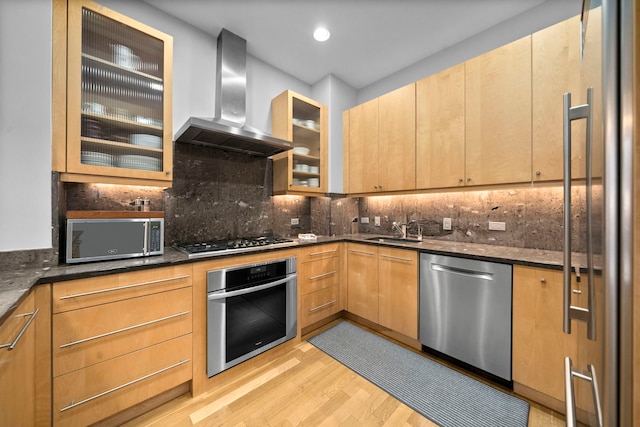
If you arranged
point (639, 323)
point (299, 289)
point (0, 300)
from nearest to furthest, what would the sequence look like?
point (639, 323)
point (0, 300)
point (299, 289)

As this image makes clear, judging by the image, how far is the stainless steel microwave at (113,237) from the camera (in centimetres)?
137

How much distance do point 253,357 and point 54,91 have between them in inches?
83.4

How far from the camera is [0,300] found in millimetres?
868

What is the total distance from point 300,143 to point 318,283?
62.7 inches

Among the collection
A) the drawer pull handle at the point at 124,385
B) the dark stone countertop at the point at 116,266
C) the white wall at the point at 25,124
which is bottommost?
the drawer pull handle at the point at 124,385

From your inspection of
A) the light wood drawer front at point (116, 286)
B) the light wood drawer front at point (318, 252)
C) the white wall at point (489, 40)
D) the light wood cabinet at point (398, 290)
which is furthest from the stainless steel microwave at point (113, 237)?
the white wall at point (489, 40)

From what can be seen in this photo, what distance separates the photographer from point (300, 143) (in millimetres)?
2809

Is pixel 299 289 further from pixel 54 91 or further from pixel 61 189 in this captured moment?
pixel 54 91

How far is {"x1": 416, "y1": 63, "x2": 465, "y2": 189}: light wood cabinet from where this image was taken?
6.84 ft

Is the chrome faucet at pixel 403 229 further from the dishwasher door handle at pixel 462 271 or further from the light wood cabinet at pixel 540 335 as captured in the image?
the light wood cabinet at pixel 540 335

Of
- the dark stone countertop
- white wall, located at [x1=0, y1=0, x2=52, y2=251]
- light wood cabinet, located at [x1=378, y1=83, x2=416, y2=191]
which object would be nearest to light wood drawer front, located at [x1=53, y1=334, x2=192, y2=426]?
the dark stone countertop

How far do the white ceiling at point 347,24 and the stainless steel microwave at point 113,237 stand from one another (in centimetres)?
179

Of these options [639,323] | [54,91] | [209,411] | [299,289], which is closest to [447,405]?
[299,289]

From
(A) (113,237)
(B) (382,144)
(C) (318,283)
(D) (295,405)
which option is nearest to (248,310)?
(D) (295,405)
